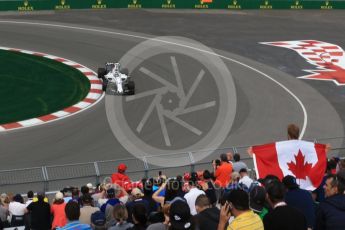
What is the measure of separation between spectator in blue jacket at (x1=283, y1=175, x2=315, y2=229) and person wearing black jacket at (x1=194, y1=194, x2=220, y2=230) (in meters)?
1.33

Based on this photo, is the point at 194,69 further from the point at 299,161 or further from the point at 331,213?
the point at 331,213

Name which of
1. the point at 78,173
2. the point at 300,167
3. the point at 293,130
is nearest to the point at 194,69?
the point at 78,173

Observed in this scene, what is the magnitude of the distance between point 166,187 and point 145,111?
12.5 meters

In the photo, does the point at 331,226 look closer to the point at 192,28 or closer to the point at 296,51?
the point at 296,51

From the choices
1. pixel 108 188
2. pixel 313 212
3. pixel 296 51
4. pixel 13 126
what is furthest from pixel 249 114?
pixel 313 212

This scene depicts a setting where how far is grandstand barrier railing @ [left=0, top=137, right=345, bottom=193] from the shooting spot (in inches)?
584

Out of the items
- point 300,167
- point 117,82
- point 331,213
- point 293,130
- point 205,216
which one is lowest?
point 117,82

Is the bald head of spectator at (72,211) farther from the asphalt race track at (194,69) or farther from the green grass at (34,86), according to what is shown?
the green grass at (34,86)

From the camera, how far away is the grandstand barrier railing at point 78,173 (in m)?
14.8

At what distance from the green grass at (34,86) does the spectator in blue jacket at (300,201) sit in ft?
47.7

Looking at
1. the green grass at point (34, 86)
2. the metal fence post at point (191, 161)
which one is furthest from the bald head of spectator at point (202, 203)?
the green grass at point (34, 86)

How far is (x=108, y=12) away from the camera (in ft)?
126

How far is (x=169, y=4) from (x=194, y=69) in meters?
12.7

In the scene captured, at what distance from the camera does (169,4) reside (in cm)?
4003
